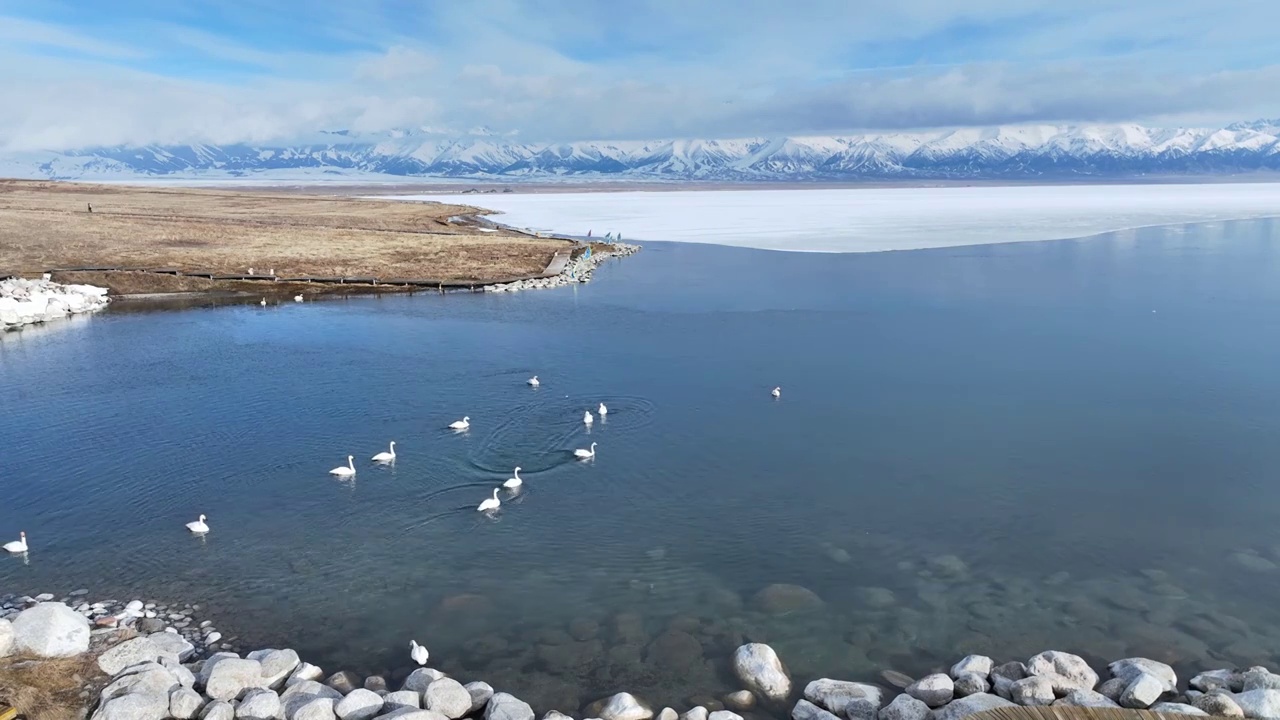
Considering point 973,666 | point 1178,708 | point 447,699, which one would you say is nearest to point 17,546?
point 447,699

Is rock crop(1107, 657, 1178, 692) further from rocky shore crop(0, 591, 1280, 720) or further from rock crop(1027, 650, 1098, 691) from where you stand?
rock crop(1027, 650, 1098, 691)

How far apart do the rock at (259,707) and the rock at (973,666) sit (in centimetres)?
798

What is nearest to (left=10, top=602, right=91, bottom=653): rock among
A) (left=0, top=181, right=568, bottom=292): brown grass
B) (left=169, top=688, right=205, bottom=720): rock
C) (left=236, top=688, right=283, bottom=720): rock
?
(left=169, top=688, right=205, bottom=720): rock

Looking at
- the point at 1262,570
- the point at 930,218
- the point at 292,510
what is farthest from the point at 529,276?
the point at 930,218

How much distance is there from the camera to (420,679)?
34.3 feet

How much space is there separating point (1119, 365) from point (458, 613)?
1986 cm

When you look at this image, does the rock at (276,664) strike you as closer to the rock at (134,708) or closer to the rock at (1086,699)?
the rock at (134,708)

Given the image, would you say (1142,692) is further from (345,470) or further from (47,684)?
A: (345,470)

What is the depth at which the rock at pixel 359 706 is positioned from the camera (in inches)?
380

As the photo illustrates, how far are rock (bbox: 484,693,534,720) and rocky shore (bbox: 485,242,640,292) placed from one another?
101 ft

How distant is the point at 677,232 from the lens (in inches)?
2685

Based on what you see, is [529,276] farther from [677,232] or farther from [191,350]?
[677,232]

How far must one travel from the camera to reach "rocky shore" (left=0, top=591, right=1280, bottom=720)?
963cm

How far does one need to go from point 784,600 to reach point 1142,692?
457cm
